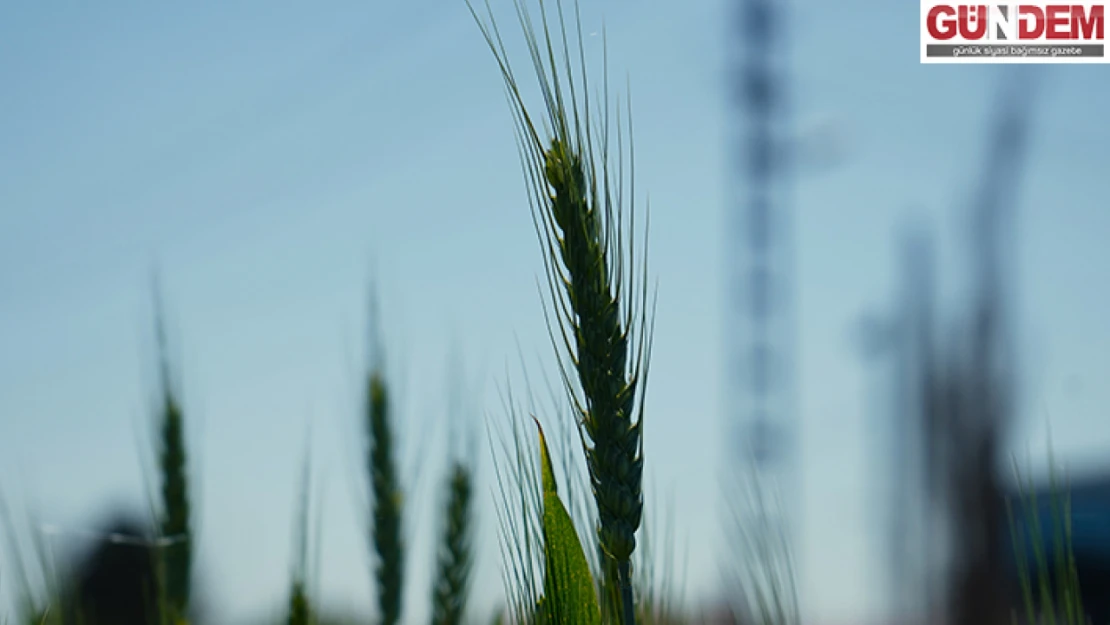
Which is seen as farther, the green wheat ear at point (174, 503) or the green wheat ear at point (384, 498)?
the green wheat ear at point (384, 498)

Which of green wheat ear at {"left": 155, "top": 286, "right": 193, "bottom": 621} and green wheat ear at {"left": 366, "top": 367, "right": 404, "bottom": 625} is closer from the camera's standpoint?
green wheat ear at {"left": 155, "top": 286, "right": 193, "bottom": 621}

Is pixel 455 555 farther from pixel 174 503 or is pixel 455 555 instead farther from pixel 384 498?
pixel 174 503

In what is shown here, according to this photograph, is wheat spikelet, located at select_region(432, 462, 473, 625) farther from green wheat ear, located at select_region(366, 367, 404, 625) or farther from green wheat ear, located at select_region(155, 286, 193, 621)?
green wheat ear, located at select_region(155, 286, 193, 621)

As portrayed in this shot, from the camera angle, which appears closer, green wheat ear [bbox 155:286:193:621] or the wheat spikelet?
green wheat ear [bbox 155:286:193:621]

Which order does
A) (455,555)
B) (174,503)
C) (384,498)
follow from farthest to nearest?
(455,555) → (384,498) → (174,503)

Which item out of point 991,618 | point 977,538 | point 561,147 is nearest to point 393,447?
point 561,147

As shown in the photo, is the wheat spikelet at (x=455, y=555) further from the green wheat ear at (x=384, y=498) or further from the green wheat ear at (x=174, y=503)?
the green wheat ear at (x=174, y=503)

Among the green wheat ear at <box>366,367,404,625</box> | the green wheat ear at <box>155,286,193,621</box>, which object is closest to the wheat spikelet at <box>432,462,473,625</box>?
the green wheat ear at <box>366,367,404,625</box>

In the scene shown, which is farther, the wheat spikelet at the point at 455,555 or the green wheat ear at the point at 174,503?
the wheat spikelet at the point at 455,555

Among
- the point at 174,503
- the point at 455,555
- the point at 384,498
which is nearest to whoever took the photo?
the point at 174,503

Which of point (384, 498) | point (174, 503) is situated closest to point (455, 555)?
point (384, 498)

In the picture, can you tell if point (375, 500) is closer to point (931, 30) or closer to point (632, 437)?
point (632, 437)

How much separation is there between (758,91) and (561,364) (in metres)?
14.5

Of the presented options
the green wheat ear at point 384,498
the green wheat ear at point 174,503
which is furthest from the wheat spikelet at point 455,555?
the green wheat ear at point 174,503
